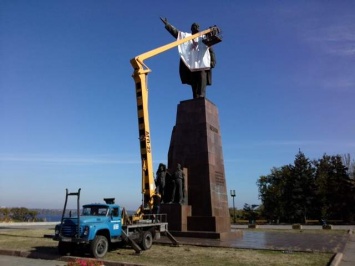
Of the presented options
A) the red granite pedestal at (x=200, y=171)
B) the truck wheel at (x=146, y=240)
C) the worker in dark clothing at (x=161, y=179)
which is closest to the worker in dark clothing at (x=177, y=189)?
the red granite pedestal at (x=200, y=171)

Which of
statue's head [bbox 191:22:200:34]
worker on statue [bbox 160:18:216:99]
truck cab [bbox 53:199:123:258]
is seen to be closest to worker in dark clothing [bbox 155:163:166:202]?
truck cab [bbox 53:199:123:258]

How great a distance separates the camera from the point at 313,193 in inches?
1794

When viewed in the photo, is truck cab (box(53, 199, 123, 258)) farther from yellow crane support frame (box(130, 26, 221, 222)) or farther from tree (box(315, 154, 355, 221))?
tree (box(315, 154, 355, 221))

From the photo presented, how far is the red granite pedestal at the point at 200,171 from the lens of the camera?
16.3 m

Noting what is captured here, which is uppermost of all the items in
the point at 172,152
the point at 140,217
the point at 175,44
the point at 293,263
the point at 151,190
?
the point at 175,44

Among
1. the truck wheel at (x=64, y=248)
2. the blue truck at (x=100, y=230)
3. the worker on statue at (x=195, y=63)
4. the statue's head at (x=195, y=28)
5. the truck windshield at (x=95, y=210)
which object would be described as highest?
the statue's head at (x=195, y=28)

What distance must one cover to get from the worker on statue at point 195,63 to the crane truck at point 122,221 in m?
4.68

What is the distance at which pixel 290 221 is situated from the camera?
46.3 m

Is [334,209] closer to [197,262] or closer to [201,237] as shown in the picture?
[201,237]

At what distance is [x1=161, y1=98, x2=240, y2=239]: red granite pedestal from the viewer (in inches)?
643

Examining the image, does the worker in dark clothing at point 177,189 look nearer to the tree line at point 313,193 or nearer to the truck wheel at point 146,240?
the truck wheel at point 146,240

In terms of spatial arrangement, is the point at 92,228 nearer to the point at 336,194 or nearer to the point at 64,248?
the point at 64,248

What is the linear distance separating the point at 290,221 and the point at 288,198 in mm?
2939

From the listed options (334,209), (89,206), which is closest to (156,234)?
(89,206)
